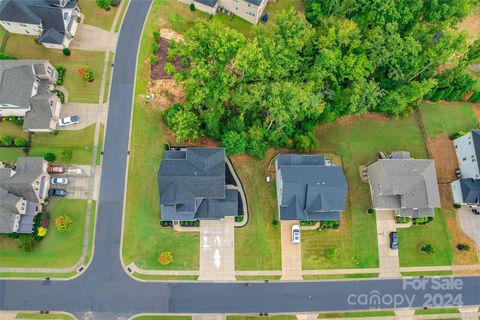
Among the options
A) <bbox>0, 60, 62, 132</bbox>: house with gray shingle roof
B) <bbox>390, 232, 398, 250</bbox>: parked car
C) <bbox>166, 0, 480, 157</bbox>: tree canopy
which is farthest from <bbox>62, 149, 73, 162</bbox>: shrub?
<bbox>390, 232, 398, 250</bbox>: parked car

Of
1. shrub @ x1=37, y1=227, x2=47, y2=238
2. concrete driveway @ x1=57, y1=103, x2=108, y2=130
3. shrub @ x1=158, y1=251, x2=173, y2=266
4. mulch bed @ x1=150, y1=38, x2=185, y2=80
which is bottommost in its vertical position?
shrub @ x1=158, y1=251, x2=173, y2=266

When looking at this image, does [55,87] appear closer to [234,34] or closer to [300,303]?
[234,34]

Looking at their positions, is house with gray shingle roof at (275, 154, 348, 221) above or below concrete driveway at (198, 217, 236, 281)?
above

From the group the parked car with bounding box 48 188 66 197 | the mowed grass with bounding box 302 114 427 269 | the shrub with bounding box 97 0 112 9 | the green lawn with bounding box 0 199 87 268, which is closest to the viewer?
the green lawn with bounding box 0 199 87 268

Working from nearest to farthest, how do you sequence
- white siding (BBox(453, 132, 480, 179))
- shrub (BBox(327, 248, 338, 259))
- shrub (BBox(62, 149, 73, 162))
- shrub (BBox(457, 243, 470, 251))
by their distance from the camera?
shrub (BBox(327, 248, 338, 259))
shrub (BBox(62, 149, 73, 162))
shrub (BBox(457, 243, 470, 251))
white siding (BBox(453, 132, 480, 179))

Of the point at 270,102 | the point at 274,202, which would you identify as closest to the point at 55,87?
the point at 270,102

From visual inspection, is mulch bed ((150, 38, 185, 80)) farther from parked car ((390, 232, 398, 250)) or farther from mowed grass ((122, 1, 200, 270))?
parked car ((390, 232, 398, 250))

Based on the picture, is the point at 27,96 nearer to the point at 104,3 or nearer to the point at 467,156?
the point at 104,3

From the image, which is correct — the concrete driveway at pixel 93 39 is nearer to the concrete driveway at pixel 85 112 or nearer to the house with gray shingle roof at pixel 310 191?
the concrete driveway at pixel 85 112
